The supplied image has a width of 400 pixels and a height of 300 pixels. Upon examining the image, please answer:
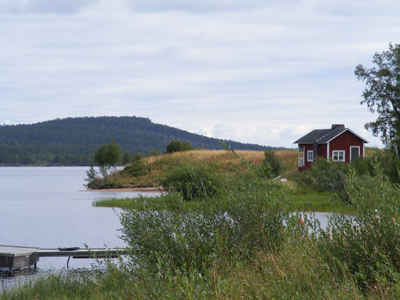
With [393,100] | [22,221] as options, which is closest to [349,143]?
[393,100]

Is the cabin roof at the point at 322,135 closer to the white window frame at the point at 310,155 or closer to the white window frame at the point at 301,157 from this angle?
the white window frame at the point at 301,157

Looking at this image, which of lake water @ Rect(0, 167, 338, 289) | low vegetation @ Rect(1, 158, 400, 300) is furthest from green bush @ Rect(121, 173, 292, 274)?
lake water @ Rect(0, 167, 338, 289)

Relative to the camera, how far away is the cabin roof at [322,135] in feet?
139

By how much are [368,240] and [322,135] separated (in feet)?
132

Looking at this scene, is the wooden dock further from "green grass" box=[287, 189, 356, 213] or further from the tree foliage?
the tree foliage

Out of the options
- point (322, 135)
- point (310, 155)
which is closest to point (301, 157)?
point (310, 155)

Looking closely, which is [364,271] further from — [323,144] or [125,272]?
[323,144]

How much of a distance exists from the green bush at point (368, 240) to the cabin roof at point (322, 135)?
36.5 meters

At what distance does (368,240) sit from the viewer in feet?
19.7

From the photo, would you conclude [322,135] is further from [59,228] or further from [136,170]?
[59,228]

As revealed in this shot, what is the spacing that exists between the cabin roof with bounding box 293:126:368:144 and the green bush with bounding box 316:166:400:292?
36.5 metres

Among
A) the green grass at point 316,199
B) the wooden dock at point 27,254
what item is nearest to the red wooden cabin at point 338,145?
the green grass at point 316,199

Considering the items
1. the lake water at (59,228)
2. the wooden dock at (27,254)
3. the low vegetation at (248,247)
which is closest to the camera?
the low vegetation at (248,247)

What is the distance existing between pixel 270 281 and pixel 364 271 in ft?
4.40
